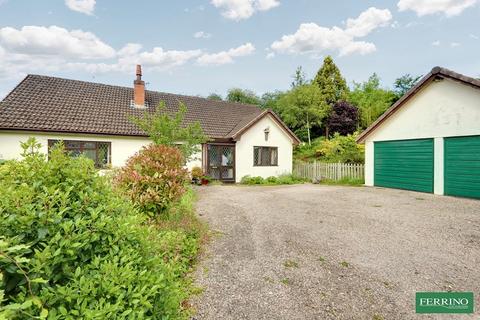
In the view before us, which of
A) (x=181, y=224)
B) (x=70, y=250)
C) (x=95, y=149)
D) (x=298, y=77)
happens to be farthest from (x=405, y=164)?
(x=298, y=77)

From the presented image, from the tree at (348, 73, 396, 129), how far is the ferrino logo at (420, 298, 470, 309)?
92.7ft

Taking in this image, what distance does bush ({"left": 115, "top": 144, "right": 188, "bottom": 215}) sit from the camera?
18.4 feet

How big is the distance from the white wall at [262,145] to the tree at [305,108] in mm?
9384

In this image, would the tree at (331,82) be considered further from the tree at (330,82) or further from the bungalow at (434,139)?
the bungalow at (434,139)

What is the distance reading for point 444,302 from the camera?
3.45 m

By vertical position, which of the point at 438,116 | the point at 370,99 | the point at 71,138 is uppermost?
the point at 370,99

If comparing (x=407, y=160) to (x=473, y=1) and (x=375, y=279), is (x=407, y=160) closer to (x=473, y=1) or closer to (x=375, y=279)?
(x=473, y=1)

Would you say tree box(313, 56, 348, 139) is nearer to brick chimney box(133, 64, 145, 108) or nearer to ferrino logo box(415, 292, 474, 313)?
brick chimney box(133, 64, 145, 108)

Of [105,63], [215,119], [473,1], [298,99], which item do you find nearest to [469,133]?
[473,1]

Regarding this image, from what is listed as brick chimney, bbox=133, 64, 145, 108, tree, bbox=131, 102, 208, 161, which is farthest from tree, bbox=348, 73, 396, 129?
brick chimney, bbox=133, 64, 145, 108

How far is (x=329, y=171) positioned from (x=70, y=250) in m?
17.5

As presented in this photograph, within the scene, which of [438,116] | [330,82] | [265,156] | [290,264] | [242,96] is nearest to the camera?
[290,264]

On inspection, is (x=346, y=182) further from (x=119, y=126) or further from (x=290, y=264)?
(x=119, y=126)

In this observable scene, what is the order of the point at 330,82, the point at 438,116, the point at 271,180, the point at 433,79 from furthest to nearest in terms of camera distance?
the point at 330,82 < the point at 271,180 < the point at 433,79 < the point at 438,116
